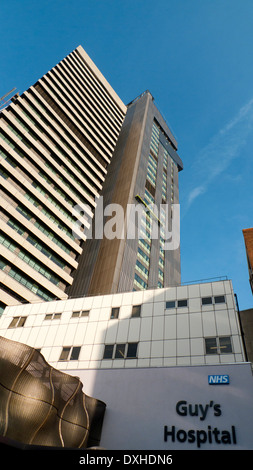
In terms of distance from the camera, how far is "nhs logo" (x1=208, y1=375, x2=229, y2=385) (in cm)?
2036

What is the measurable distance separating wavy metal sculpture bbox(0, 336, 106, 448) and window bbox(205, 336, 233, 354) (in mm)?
11386

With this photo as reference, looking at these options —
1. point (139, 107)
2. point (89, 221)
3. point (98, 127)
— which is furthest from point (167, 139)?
point (89, 221)

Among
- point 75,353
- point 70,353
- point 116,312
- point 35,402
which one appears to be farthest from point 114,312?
point 35,402

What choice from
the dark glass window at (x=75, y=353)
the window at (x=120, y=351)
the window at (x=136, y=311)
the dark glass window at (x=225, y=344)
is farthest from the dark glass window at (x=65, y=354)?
the dark glass window at (x=225, y=344)

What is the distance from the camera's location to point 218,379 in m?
20.6

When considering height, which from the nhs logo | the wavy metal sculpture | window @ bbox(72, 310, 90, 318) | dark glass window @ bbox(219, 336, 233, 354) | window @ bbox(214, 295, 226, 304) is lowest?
the wavy metal sculpture

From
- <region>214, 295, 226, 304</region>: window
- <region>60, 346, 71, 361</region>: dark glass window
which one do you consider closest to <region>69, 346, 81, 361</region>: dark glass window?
<region>60, 346, 71, 361</region>: dark glass window

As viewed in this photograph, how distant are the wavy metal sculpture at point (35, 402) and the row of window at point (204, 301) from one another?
12.2m

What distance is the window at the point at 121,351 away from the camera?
85.4ft

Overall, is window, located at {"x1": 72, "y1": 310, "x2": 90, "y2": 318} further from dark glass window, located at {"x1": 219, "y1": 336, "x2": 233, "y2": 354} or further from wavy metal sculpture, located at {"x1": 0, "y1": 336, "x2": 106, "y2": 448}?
dark glass window, located at {"x1": 219, "y1": 336, "x2": 233, "y2": 354}

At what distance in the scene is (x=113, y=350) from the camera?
87.9 feet

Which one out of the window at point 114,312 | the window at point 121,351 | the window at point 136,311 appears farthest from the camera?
the window at point 114,312

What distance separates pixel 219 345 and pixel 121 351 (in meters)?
8.80

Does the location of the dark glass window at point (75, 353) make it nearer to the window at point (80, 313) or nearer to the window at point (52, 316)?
the window at point (80, 313)
